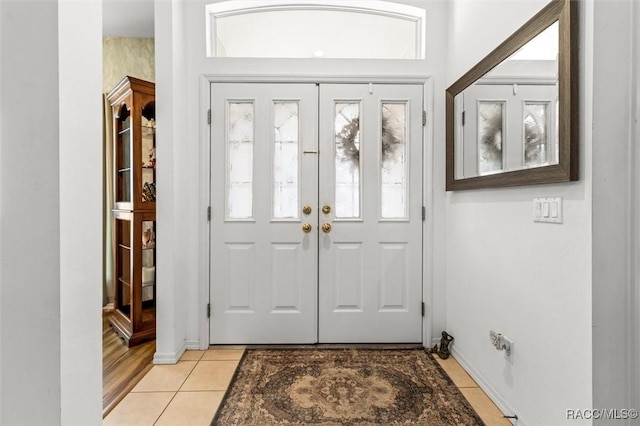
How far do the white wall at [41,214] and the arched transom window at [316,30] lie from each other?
1.69m

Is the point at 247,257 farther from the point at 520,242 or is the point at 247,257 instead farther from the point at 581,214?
the point at 581,214

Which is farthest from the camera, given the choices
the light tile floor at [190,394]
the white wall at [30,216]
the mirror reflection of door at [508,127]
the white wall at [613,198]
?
the light tile floor at [190,394]

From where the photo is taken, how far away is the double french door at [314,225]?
2.45 metres

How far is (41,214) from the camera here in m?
0.90

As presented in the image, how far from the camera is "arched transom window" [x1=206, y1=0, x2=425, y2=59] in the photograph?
8.18 ft

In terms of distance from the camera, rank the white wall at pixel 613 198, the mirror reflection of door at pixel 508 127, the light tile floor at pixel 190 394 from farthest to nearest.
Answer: the light tile floor at pixel 190 394 < the mirror reflection of door at pixel 508 127 < the white wall at pixel 613 198

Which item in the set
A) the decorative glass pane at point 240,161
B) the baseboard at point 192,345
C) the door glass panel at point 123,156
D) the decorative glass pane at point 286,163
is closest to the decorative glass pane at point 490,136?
the decorative glass pane at point 286,163

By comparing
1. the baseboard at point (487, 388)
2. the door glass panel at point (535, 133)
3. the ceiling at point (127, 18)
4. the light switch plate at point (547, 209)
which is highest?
the ceiling at point (127, 18)

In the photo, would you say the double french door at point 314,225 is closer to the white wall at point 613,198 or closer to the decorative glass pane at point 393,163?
the decorative glass pane at point 393,163

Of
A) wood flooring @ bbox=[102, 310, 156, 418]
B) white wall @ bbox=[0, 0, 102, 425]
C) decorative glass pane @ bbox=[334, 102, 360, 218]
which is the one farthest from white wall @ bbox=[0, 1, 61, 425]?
decorative glass pane @ bbox=[334, 102, 360, 218]

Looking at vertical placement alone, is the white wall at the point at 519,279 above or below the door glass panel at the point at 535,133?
below

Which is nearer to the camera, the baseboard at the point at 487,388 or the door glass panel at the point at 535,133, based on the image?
the door glass panel at the point at 535,133

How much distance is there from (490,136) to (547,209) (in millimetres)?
585

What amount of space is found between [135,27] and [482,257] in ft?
11.7
